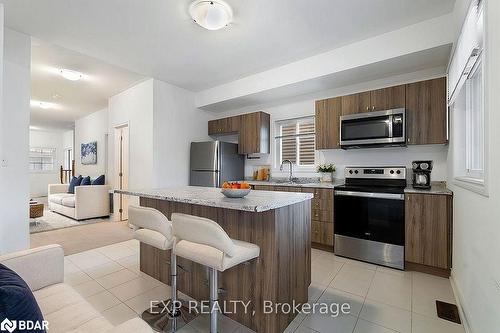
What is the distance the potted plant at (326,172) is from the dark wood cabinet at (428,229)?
117 centimetres

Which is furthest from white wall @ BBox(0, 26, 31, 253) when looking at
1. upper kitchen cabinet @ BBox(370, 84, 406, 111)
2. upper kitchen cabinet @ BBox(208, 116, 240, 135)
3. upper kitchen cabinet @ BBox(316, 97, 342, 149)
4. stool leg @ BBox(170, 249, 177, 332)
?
upper kitchen cabinet @ BBox(370, 84, 406, 111)

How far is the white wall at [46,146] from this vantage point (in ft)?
29.3

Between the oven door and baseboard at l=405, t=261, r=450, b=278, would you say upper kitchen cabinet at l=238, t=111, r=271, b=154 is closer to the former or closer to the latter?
the oven door

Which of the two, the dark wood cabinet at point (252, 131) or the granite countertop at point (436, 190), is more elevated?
the dark wood cabinet at point (252, 131)

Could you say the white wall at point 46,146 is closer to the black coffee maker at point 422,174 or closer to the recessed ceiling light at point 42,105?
the recessed ceiling light at point 42,105

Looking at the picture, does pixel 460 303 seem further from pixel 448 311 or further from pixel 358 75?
pixel 358 75

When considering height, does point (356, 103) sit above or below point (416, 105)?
above

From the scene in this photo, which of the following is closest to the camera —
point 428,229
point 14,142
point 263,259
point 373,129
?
point 263,259

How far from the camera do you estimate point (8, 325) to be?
65 cm

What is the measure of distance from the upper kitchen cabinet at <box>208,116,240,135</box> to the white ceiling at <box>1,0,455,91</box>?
47.6 inches

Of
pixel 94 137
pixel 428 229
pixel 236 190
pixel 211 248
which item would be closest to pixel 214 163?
pixel 236 190

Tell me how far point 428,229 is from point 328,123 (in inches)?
70.7

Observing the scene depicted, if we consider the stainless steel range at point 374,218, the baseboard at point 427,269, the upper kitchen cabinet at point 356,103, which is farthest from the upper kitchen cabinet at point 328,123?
the baseboard at point 427,269

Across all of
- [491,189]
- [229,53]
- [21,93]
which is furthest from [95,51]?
[491,189]
